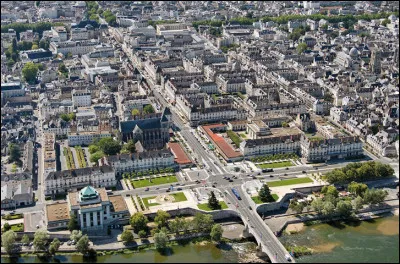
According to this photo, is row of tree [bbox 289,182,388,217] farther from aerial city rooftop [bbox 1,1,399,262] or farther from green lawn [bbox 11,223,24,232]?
Answer: green lawn [bbox 11,223,24,232]

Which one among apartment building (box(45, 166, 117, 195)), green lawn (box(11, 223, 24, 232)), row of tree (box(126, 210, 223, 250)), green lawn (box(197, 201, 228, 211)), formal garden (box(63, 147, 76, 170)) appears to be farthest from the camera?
formal garden (box(63, 147, 76, 170))

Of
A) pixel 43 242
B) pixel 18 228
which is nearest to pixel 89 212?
pixel 43 242

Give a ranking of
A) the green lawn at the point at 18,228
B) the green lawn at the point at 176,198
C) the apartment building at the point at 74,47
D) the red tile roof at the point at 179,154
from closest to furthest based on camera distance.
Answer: the green lawn at the point at 18,228, the green lawn at the point at 176,198, the red tile roof at the point at 179,154, the apartment building at the point at 74,47

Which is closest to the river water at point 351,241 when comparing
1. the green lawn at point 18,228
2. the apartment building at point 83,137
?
the green lawn at point 18,228

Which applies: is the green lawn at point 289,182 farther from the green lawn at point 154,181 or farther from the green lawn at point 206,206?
the green lawn at point 154,181

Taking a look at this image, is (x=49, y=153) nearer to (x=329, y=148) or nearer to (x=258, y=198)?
(x=258, y=198)

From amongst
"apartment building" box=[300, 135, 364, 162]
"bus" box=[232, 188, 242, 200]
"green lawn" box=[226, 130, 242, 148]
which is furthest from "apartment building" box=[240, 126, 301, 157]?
"bus" box=[232, 188, 242, 200]

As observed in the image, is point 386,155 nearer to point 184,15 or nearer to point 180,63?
point 180,63
